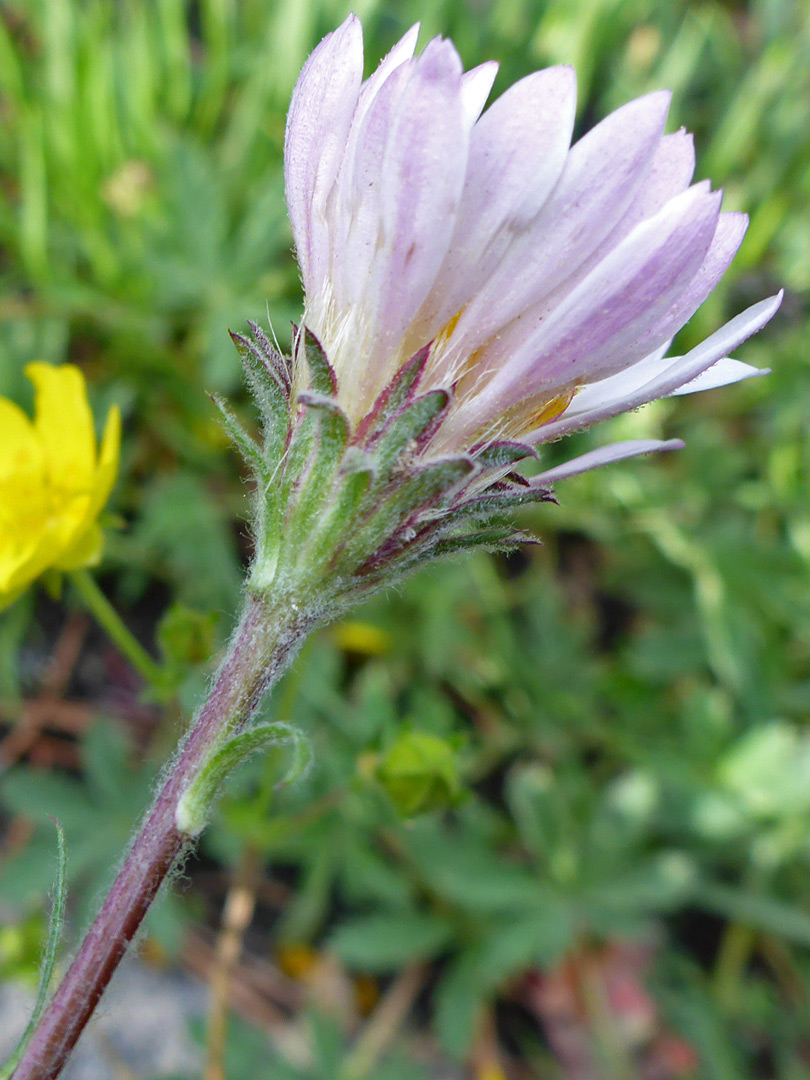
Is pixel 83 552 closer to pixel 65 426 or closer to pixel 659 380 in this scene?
pixel 65 426

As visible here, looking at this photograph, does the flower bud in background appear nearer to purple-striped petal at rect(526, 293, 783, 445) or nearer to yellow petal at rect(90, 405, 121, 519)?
purple-striped petal at rect(526, 293, 783, 445)

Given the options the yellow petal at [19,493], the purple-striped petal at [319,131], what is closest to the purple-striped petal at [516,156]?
the purple-striped petal at [319,131]

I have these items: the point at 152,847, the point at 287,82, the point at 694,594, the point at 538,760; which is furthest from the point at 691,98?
the point at 152,847

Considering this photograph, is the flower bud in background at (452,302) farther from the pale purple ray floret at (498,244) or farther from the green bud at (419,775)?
the green bud at (419,775)

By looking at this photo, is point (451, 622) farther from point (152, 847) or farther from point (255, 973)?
point (152, 847)

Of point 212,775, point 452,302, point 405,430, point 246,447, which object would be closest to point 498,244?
point 452,302

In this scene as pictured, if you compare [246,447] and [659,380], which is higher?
[246,447]
